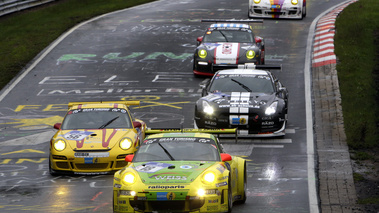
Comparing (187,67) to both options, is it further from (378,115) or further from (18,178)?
(18,178)

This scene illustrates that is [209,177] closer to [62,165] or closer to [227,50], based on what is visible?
[62,165]

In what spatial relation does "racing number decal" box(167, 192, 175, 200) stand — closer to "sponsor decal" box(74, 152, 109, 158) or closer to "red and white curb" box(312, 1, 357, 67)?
"sponsor decal" box(74, 152, 109, 158)

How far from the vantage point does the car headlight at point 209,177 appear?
10.1 meters

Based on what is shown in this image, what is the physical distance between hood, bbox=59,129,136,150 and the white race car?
733 inches

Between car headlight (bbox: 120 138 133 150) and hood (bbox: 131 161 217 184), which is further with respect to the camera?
car headlight (bbox: 120 138 133 150)

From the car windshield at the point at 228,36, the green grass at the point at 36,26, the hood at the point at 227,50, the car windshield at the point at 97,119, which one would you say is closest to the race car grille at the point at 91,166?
the car windshield at the point at 97,119

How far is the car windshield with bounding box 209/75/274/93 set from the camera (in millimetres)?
18141

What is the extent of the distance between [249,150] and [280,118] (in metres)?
1.38

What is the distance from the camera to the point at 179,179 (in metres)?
10.0

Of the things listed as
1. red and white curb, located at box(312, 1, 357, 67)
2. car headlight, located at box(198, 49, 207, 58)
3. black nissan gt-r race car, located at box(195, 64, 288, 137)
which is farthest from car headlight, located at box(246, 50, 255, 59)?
black nissan gt-r race car, located at box(195, 64, 288, 137)

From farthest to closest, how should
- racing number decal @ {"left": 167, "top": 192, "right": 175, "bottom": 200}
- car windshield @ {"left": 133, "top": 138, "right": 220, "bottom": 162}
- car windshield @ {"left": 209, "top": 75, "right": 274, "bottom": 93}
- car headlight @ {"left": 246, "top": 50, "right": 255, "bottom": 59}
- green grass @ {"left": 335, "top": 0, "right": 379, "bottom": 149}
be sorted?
car headlight @ {"left": 246, "top": 50, "right": 255, "bottom": 59} < car windshield @ {"left": 209, "top": 75, "right": 274, "bottom": 93} < green grass @ {"left": 335, "top": 0, "right": 379, "bottom": 149} < car windshield @ {"left": 133, "top": 138, "right": 220, "bottom": 162} < racing number decal @ {"left": 167, "top": 192, "right": 175, "bottom": 200}

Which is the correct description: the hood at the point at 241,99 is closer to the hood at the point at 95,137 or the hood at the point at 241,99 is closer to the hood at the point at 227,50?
the hood at the point at 95,137

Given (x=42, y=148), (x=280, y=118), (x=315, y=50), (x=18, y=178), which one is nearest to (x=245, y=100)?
(x=280, y=118)

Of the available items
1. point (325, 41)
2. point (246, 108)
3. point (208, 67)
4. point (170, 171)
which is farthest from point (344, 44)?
point (170, 171)
